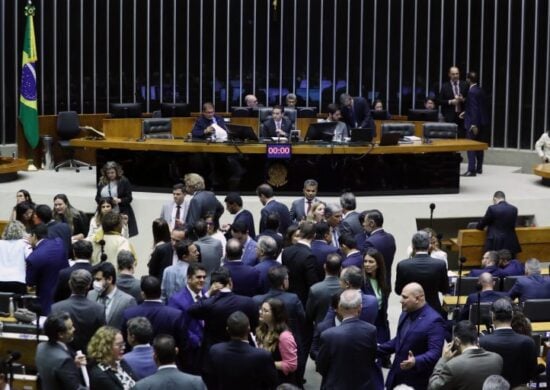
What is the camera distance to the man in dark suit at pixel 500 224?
15.6 meters

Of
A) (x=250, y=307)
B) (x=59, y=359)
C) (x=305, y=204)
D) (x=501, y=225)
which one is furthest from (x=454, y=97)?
(x=59, y=359)

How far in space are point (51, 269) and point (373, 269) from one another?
9.36ft

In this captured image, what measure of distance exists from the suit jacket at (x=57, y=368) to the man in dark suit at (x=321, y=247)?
3.26 meters

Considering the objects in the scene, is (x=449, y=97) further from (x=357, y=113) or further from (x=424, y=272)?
(x=424, y=272)

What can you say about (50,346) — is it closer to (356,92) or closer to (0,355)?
(0,355)

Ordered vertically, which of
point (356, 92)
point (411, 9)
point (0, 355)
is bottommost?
point (0, 355)

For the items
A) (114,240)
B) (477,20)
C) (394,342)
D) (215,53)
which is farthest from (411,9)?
(394,342)

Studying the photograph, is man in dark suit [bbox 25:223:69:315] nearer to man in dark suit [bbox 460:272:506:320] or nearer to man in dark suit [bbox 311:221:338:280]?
man in dark suit [bbox 311:221:338:280]

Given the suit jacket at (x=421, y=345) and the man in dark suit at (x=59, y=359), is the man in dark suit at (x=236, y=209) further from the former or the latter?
the man in dark suit at (x=59, y=359)

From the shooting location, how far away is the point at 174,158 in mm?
17969

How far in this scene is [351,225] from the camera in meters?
13.2

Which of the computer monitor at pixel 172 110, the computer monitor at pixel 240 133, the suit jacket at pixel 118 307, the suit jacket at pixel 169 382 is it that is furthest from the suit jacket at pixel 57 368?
the computer monitor at pixel 172 110

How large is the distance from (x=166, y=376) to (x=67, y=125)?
13968 mm

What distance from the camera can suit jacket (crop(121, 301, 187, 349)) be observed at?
949 centimetres
